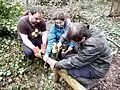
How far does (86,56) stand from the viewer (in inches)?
134

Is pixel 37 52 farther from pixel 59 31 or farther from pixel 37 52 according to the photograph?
pixel 59 31

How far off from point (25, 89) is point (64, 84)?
71 cm

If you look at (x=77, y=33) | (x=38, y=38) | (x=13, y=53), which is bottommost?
(x=13, y=53)

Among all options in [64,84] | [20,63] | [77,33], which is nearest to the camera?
[77,33]

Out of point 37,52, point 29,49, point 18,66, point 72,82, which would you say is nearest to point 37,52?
point 37,52

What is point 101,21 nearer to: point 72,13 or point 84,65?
point 72,13

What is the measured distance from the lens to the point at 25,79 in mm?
4438

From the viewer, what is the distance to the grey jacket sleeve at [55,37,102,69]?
3.34 meters

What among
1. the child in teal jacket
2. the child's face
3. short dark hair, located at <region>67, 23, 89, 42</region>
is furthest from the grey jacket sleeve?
the child's face

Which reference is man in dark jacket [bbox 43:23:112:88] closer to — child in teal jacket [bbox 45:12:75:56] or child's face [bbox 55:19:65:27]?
child in teal jacket [bbox 45:12:75:56]

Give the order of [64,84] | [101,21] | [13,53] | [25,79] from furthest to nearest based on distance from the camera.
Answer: [101,21]
[13,53]
[25,79]
[64,84]

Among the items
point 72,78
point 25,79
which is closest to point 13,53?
point 25,79

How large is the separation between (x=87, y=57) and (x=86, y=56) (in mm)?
21

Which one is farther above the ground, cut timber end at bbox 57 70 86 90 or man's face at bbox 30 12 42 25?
man's face at bbox 30 12 42 25
